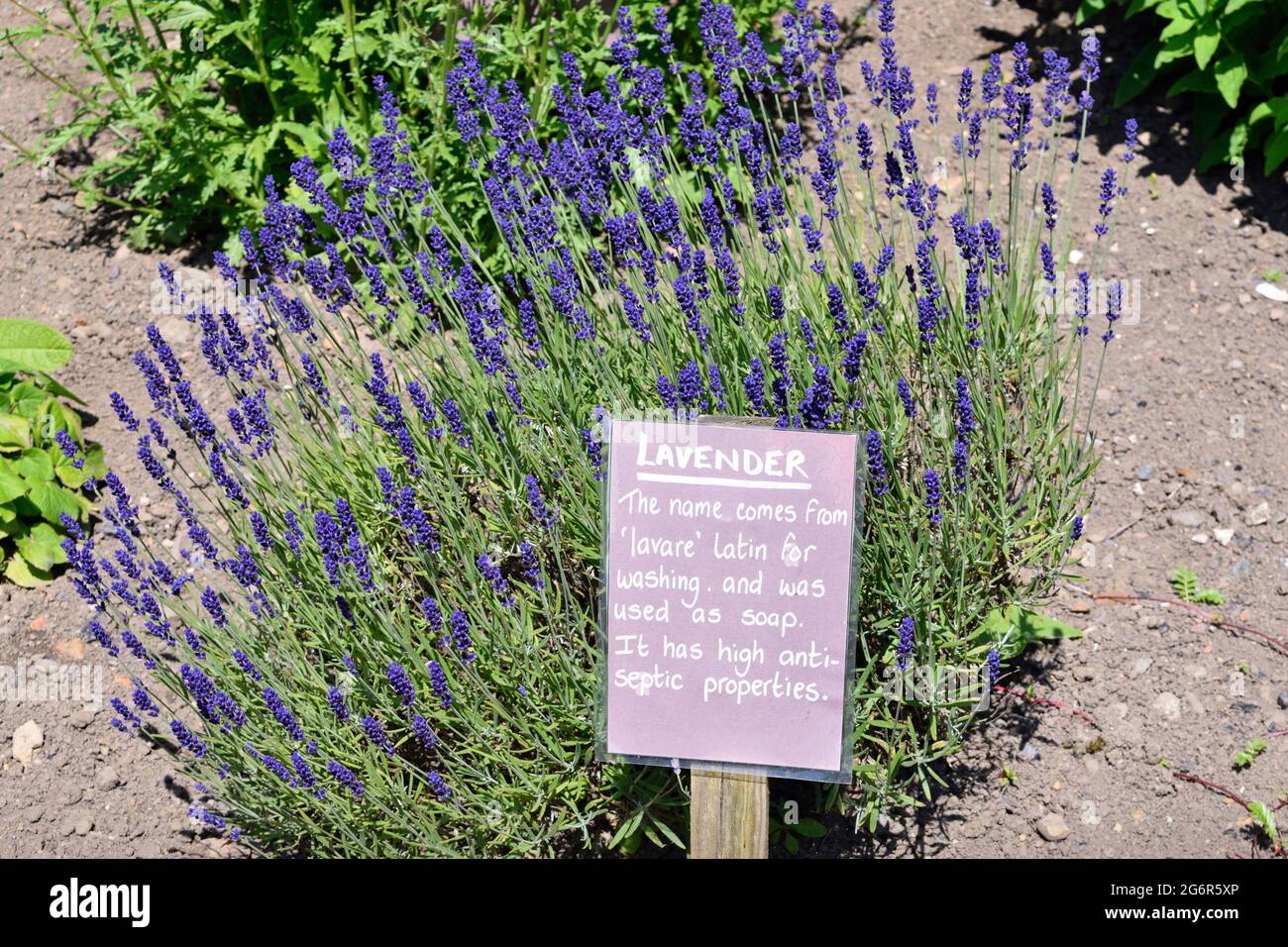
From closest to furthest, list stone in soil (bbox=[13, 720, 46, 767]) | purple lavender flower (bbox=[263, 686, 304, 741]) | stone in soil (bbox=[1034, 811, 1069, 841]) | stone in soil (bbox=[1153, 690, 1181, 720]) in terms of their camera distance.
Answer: purple lavender flower (bbox=[263, 686, 304, 741]), stone in soil (bbox=[1034, 811, 1069, 841]), stone in soil (bbox=[1153, 690, 1181, 720]), stone in soil (bbox=[13, 720, 46, 767])

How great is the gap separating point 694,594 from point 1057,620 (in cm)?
137

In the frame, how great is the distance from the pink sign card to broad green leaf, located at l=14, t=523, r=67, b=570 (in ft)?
6.77

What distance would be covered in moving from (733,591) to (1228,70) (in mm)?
3007

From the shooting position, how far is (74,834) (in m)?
3.07

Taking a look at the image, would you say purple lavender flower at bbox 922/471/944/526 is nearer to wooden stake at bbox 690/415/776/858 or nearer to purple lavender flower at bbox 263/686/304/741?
wooden stake at bbox 690/415/776/858

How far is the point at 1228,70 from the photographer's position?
416 cm

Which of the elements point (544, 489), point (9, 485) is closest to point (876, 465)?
point (544, 489)

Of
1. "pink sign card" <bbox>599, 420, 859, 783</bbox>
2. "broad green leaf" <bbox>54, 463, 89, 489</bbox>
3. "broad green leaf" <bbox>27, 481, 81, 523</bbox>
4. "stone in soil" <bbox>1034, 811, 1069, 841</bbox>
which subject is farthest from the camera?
"broad green leaf" <bbox>54, 463, 89, 489</bbox>

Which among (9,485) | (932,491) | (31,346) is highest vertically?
(31,346)

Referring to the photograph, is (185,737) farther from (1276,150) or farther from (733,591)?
(1276,150)

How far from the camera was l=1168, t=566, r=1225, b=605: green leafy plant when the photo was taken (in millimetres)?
3256

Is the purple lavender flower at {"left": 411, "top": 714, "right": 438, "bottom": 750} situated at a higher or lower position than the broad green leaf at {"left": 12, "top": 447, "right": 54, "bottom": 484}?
lower

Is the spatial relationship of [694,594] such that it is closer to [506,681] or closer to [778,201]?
[506,681]

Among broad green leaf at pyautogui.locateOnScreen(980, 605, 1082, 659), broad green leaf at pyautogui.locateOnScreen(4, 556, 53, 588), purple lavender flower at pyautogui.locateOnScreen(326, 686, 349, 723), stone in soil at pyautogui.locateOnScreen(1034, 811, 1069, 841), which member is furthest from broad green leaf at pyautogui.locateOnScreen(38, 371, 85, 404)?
stone in soil at pyautogui.locateOnScreen(1034, 811, 1069, 841)
